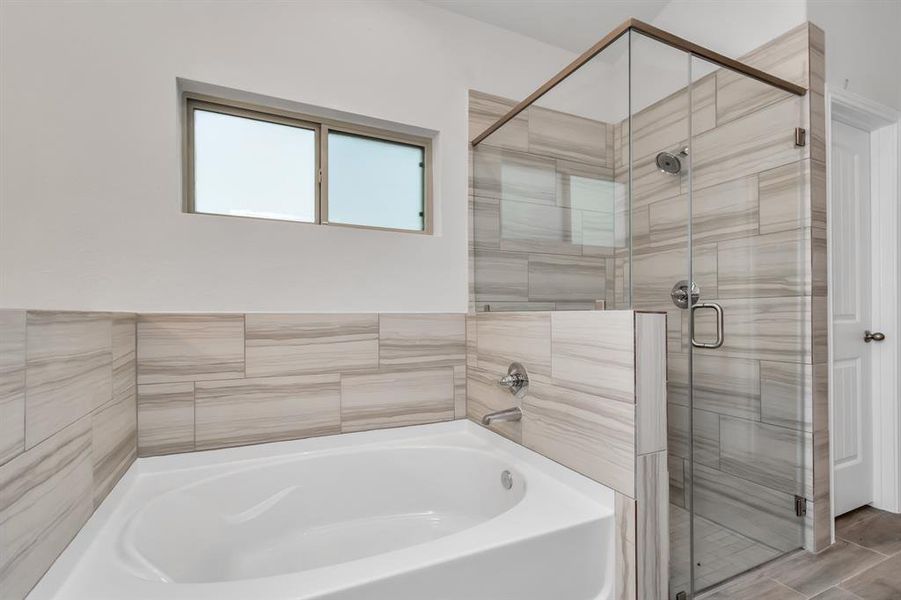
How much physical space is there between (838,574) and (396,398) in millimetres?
1928

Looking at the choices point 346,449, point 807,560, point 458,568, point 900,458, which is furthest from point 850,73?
point 346,449

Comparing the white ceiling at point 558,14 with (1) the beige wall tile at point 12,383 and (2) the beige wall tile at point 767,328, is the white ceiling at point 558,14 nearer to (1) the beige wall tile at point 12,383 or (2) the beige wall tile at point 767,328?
(2) the beige wall tile at point 767,328

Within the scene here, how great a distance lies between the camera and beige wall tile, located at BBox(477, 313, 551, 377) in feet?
5.45

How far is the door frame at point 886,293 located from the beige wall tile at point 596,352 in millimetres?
1867

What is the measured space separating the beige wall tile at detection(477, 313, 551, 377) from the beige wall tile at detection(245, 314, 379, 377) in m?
0.54

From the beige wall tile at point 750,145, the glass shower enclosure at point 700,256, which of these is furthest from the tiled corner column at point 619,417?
the beige wall tile at point 750,145

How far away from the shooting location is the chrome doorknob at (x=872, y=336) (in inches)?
84.7

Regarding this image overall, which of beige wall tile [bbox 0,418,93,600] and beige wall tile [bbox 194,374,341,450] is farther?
beige wall tile [bbox 194,374,341,450]

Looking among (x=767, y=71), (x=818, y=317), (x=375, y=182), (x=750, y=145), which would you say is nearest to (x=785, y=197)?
(x=750, y=145)

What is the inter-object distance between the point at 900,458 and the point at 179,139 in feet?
12.2

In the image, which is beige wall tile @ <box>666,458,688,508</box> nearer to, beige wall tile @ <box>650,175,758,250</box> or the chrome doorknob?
beige wall tile @ <box>650,175,758,250</box>

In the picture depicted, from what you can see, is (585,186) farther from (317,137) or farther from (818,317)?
(317,137)

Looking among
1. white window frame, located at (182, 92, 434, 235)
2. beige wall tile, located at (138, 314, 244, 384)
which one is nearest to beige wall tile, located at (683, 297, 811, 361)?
white window frame, located at (182, 92, 434, 235)

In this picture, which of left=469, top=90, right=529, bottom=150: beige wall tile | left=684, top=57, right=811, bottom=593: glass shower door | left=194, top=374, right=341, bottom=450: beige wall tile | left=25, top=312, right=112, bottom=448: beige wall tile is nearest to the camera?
left=25, top=312, right=112, bottom=448: beige wall tile
